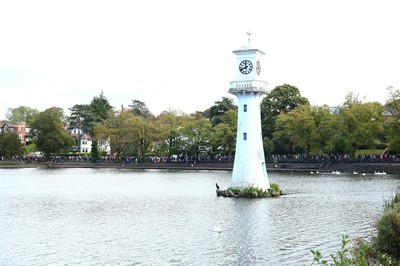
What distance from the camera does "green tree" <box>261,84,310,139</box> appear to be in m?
111

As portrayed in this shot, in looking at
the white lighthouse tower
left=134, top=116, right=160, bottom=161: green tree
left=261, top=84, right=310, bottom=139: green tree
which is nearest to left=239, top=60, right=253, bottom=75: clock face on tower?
the white lighthouse tower

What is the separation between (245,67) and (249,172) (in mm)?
8858

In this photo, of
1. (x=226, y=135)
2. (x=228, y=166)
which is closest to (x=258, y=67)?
(x=228, y=166)

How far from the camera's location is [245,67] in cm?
4869

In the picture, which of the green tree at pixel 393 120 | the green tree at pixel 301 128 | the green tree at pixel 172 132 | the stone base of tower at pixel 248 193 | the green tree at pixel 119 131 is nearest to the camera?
the stone base of tower at pixel 248 193

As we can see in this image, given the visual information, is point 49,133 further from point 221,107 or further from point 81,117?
point 81,117

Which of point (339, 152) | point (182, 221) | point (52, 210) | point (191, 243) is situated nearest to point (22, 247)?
point (191, 243)

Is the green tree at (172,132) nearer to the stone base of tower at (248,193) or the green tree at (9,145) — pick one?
the green tree at (9,145)

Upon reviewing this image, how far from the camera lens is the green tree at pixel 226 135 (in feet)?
340

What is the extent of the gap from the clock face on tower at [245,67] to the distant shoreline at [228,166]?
1712 inches

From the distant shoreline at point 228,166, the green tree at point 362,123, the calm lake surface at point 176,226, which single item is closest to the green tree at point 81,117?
the distant shoreline at point 228,166

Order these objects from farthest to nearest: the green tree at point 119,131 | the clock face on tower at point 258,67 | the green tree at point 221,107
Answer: the green tree at point 221,107
the green tree at point 119,131
the clock face on tower at point 258,67

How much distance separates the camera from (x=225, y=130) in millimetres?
104062

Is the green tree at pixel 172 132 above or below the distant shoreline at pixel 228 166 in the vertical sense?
above
